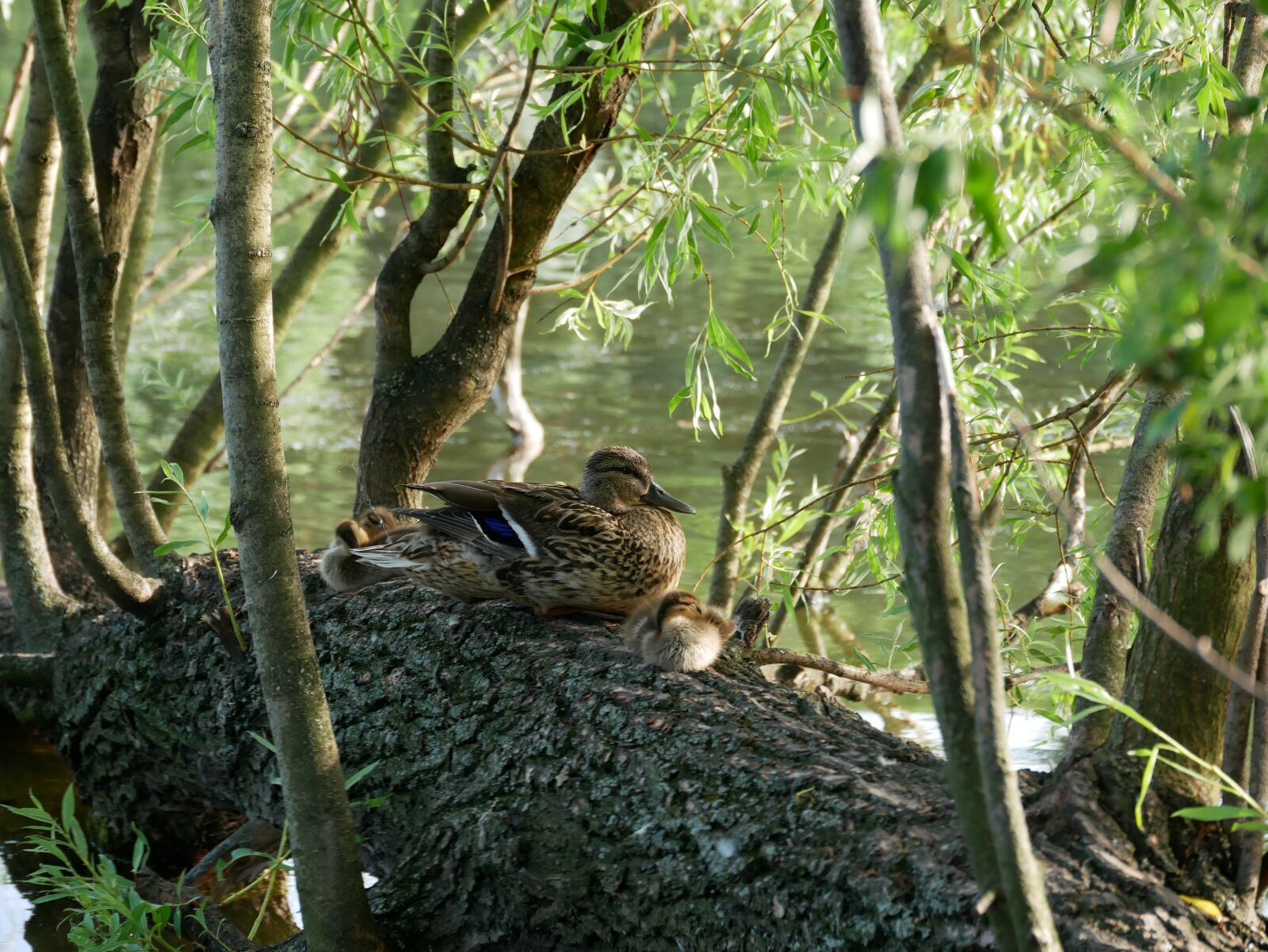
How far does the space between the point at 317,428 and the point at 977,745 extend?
8.09m

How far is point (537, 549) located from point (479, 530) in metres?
0.19

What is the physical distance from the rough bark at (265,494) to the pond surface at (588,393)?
239 centimetres

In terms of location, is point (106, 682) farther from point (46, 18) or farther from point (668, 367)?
point (668, 367)

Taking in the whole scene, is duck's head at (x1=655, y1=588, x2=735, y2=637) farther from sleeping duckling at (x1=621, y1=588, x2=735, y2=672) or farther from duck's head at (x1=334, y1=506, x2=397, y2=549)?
duck's head at (x1=334, y1=506, x2=397, y2=549)

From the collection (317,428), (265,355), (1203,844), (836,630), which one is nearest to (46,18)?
(265,355)

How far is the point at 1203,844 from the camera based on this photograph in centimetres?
183

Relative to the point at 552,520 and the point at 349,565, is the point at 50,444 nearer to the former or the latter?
the point at 349,565

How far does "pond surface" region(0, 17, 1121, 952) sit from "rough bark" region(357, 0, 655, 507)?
112 cm

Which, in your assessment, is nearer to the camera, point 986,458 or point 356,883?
point 356,883

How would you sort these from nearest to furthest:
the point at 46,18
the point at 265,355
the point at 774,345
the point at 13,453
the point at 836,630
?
1. the point at 265,355
2. the point at 46,18
3. the point at 13,453
4. the point at 836,630
5. the point at 774,345

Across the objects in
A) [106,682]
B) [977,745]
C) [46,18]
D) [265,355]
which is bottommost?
[106,682]

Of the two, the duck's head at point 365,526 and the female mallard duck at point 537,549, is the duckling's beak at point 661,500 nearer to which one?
the female mallard duck at point 537,549

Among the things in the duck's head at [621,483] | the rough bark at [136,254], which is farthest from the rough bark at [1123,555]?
the rough bark at [136,254]

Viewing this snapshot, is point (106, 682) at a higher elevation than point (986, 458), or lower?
lower
